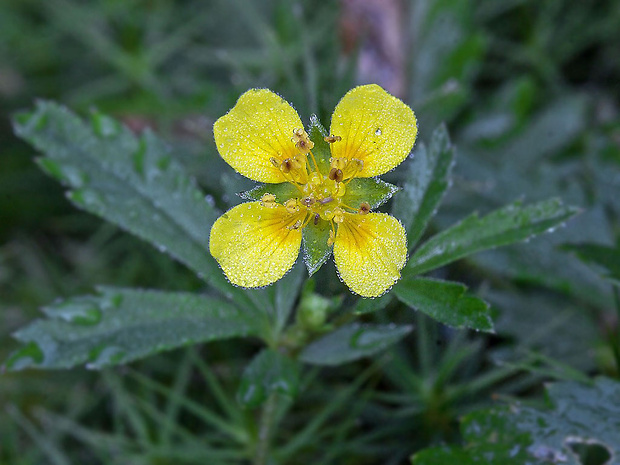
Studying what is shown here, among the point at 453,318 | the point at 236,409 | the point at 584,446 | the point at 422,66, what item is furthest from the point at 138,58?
the point at 584,446

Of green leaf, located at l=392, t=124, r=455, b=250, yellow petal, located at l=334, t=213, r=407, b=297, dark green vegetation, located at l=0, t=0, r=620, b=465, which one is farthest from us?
dark green vegetation, located at l=0, t=0, r=620, b=465

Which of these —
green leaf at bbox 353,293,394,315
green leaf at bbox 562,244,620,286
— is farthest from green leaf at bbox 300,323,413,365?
green leaf at bbox 562,244,620,286

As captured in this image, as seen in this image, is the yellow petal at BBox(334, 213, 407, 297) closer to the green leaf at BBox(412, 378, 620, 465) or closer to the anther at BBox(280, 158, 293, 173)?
the anther at BBox(280, 158, 293, 173)

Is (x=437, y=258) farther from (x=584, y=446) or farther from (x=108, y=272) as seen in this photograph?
(x=108, y=272)

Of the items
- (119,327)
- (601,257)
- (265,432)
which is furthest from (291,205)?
(601,257)

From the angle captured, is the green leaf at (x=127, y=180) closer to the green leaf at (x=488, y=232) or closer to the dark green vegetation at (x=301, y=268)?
the dark green vegetation at (x=301, y=268)
